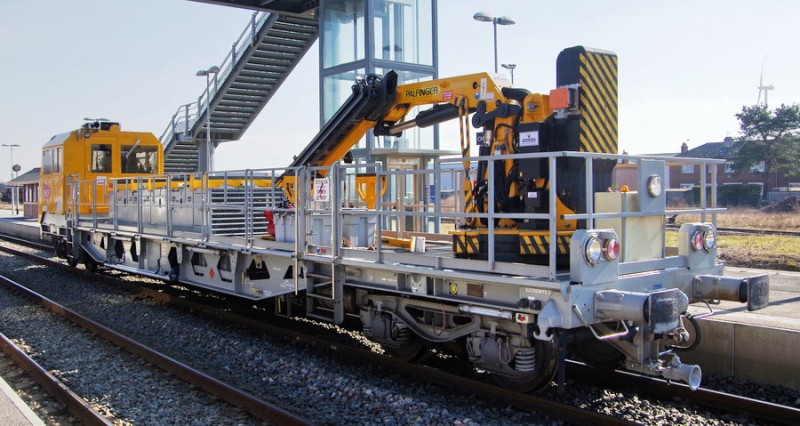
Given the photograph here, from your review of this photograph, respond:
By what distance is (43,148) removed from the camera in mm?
19312

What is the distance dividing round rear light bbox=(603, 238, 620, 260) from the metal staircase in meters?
19.3

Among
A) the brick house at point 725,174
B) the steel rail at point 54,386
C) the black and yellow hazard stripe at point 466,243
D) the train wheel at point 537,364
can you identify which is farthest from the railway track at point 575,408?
the brick house at point 725,174

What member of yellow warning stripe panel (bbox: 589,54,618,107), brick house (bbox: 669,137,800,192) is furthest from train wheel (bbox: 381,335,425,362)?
brick house (bbox: 669,137,800,192)

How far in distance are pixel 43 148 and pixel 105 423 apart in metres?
15.7

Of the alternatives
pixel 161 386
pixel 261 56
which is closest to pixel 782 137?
pixel 261 56

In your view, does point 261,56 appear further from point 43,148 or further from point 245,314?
point 245,314

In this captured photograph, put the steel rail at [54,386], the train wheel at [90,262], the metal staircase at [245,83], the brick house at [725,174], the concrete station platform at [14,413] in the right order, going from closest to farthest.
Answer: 1. the concrete station platform at [14,413]
2. the steel rail at [54,386]
3. the train wheel at [90,262]
4. the metal staircase at [245,83]
5. the brick house at [725,174]

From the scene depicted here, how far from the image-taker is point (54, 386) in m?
7.31

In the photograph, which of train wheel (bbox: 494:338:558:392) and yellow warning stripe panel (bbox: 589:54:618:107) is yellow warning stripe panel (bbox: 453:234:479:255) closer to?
train wheel (bbox: 494:338:558:392)

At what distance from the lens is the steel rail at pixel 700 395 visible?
5.98 meters

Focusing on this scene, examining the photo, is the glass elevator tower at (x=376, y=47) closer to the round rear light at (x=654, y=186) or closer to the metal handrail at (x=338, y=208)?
the metal handrail at (x=338, y=208)

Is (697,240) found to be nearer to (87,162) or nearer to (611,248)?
(611,248)

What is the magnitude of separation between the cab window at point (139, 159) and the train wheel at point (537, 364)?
46.8 feet

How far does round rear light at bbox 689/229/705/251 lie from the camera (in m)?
6.95
